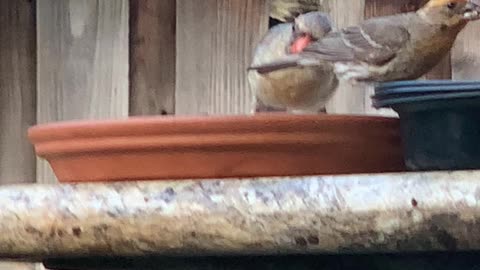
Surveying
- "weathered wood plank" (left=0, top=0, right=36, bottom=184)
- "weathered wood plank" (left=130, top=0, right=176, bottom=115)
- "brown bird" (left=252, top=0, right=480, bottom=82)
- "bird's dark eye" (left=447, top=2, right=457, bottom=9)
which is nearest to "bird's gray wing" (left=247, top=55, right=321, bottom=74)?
"brown bird" (left=252, top=0, right=480, bottom=82)

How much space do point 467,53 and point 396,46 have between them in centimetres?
20

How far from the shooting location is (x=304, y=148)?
0.75 metres

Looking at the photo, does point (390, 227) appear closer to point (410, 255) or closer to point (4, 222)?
point (410, 255)

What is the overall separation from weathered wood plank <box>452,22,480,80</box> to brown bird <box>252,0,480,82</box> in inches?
6.1

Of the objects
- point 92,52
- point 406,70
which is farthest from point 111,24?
point 406,70

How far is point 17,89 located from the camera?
1212 mm

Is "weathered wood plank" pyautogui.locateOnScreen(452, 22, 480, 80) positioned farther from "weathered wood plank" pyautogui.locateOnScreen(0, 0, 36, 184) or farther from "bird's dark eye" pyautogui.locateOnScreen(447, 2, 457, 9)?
"weathered wood plank" pyautogui.locateOnScreen(0, 0, 36, 184)

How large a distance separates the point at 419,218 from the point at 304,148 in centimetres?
12

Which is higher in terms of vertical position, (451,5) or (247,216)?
(451,5)

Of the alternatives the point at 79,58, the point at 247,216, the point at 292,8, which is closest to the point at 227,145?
the point at 247,216

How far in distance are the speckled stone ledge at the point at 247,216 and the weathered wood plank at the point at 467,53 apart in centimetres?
44

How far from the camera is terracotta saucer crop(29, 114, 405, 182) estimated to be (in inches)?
29.1

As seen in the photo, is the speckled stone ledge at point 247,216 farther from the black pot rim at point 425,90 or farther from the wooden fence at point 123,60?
the wooden fence at point 123,60

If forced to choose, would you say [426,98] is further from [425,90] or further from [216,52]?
[216,52]
